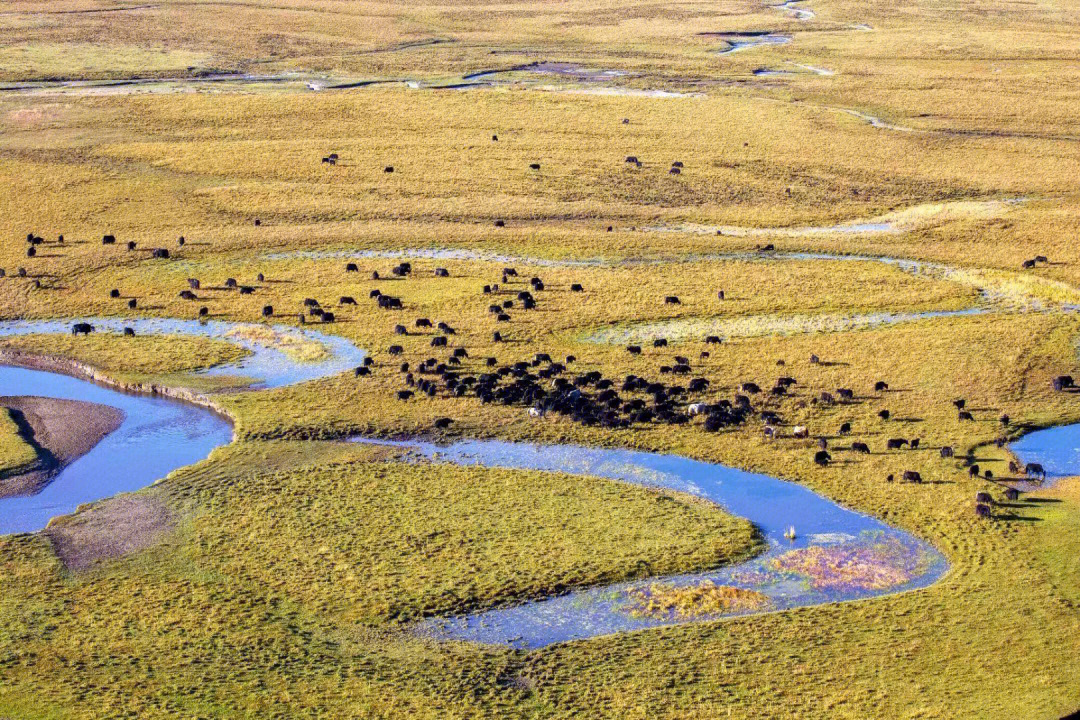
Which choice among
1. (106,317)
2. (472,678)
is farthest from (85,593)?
(106,317)

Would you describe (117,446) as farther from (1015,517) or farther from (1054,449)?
(1054,449)

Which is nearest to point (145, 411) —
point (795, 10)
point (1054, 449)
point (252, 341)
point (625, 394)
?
point (252, 341)

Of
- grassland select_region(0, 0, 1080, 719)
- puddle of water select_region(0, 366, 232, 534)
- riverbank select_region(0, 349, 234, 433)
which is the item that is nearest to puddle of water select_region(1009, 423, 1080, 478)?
grassland select_region(0, 0, 1080, 719)

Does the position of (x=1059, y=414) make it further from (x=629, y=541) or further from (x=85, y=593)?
(x=85, y=593)

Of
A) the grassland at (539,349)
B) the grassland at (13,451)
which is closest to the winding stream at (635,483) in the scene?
the grassland at (539,349)

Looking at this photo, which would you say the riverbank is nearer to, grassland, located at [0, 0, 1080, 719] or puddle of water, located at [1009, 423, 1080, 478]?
grassland, located at [0, 0, 1080, 719]

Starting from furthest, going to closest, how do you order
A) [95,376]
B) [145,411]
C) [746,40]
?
[746,40], [95,376], [145,411]
